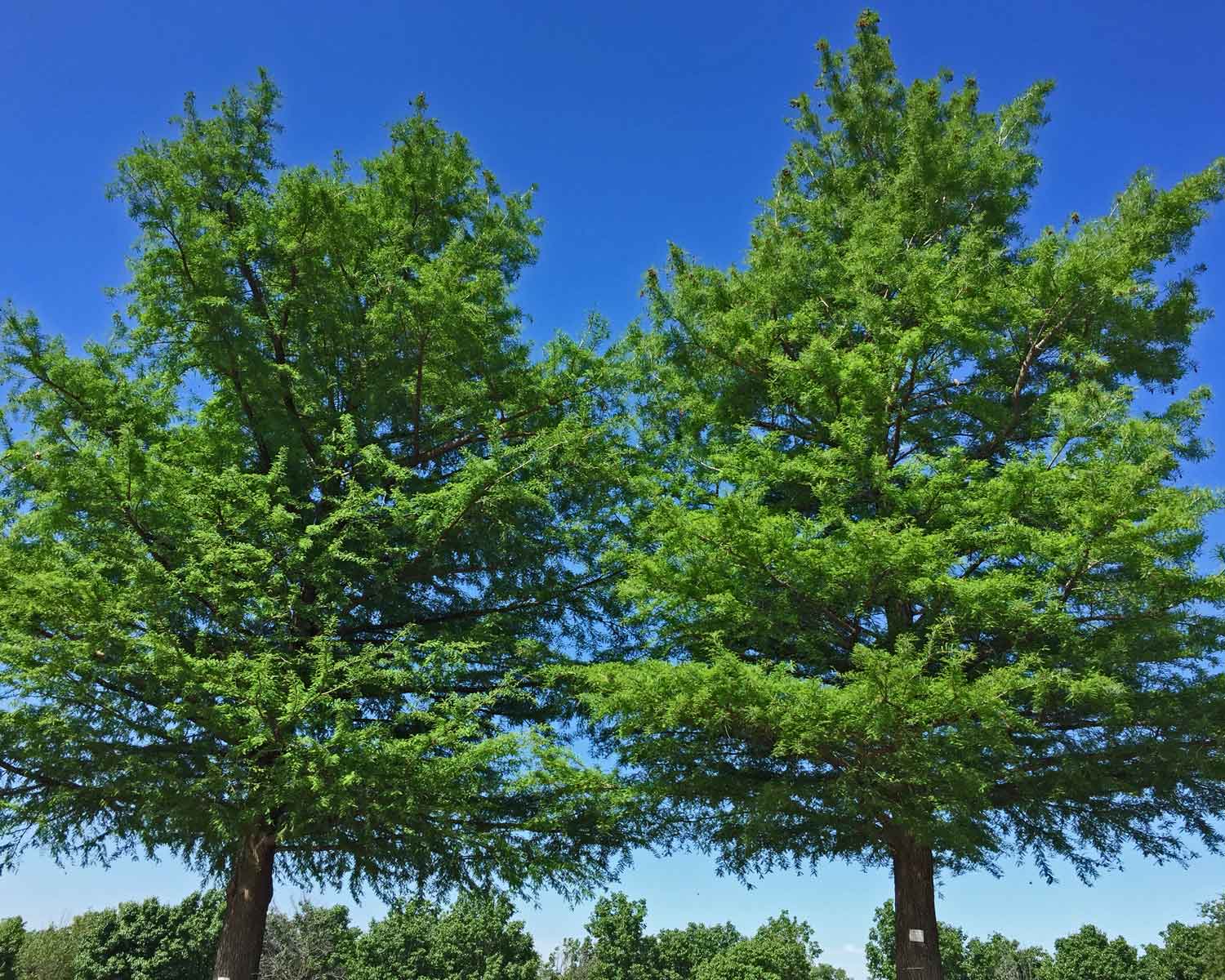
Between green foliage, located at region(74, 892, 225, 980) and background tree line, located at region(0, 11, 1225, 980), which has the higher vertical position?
background tree line, located at region(0, 11, 1225, 980)

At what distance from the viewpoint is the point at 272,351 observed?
32.2ft

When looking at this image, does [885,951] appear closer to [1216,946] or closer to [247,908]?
[1216,946]

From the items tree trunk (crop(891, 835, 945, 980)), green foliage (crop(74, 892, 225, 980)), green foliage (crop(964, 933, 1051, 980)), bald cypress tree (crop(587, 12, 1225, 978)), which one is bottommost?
green foliage (crop(964, 933, 1051, 980))

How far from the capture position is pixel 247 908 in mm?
9000

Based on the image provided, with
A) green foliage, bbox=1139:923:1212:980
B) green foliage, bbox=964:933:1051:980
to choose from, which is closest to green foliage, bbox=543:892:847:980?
green foliage, bbox=964:933:1051:980

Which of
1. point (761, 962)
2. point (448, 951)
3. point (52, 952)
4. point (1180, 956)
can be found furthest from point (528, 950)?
point (1180, 956)

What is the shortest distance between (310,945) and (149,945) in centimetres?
1815

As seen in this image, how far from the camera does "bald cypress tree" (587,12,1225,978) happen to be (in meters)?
7.16

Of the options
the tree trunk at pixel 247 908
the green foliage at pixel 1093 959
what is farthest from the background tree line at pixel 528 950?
the tree trunk at pixel 247 908

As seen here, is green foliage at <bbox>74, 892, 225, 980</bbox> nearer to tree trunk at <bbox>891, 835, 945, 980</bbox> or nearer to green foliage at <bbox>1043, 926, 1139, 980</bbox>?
tree trunk at <bbox>891, 835, 945, 980</bbox>

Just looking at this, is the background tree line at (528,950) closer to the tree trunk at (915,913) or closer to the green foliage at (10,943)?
the green foliage at (10,943)

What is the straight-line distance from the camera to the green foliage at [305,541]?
7.58 m

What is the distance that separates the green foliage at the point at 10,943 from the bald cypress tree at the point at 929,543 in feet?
114

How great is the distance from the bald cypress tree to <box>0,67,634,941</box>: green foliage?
4.33 ft
